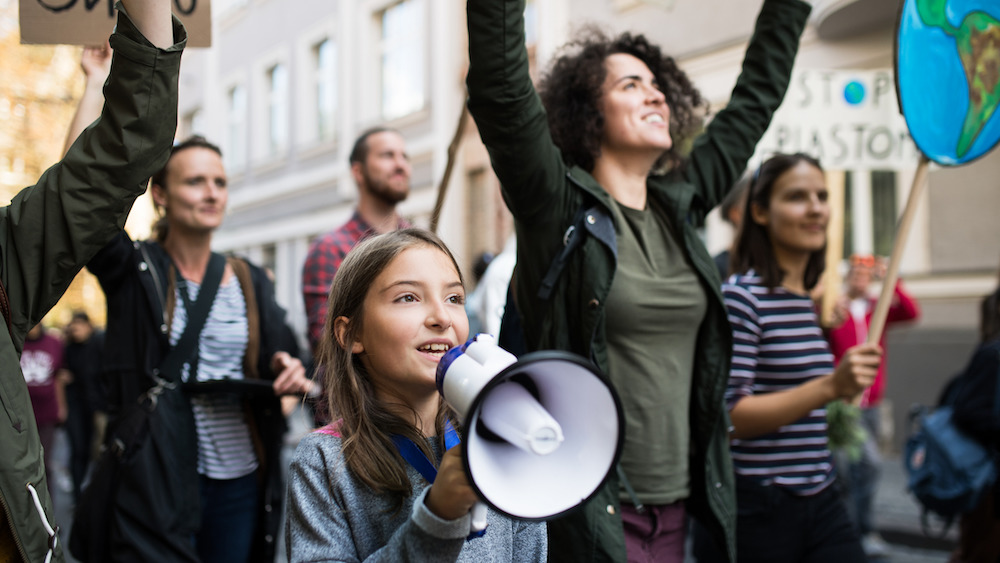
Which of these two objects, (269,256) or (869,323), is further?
(269,256)

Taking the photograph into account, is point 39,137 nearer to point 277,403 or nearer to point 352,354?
point 277,403

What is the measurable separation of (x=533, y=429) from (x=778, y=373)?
69.6 inches

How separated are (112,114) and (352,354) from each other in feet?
1.98

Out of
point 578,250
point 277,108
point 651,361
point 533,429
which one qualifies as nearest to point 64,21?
point 578,250

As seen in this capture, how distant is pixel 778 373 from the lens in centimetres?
270

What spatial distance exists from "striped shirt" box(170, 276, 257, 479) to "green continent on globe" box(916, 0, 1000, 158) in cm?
236

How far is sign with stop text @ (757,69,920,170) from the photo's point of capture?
13.5ft

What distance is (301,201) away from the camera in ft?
57.3

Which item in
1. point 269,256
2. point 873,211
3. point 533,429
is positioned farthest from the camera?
point 269,256

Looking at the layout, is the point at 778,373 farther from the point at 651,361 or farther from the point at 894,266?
the point at 651,361

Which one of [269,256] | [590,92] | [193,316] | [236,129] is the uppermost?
[236,129]

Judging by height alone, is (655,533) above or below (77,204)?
below

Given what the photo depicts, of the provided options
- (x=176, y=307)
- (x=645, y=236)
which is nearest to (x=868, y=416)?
(x=645, y=236)

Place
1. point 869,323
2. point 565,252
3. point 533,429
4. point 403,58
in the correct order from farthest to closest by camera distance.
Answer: point 403,58 → point 869,323 → point 565,252 → point 533,429
